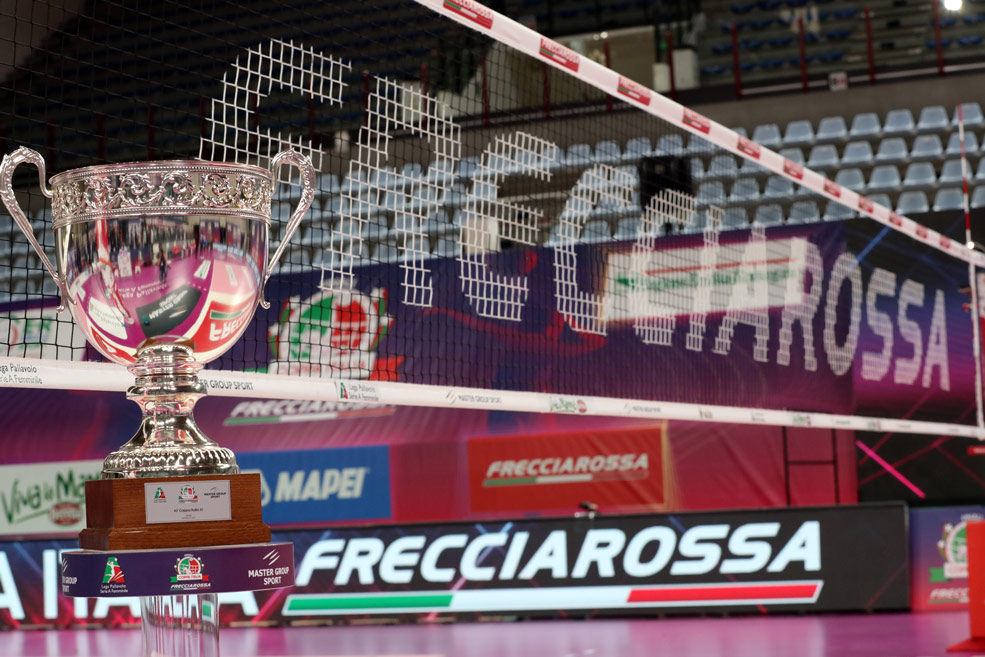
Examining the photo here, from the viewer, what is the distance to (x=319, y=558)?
8875mm

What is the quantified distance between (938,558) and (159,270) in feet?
23.6

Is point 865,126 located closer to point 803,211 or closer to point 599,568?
point 803,211

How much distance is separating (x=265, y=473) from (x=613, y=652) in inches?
219

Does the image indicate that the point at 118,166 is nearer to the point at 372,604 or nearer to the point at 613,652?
the point at 613,652

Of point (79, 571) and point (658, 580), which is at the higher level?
point (79, 571)

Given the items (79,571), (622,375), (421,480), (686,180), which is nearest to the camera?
(79,571)

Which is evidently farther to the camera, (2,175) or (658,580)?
(658,580)

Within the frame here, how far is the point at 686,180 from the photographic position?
39.0 ft

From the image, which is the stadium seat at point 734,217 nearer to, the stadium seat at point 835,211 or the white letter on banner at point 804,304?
the stadium seat at point 835,211

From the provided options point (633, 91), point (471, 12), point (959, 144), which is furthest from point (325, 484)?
point (471, 12)

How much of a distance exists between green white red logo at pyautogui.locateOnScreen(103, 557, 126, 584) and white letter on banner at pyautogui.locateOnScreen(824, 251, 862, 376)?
27.9ft

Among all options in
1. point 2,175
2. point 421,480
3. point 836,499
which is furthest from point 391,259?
point 2,175

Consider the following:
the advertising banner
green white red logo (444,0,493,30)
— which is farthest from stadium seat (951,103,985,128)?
green white red logo (444,0,493,30)

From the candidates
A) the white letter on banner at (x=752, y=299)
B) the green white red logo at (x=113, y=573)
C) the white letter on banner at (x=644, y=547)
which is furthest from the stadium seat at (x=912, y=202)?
the green white red logo at (x=113, y=573)
